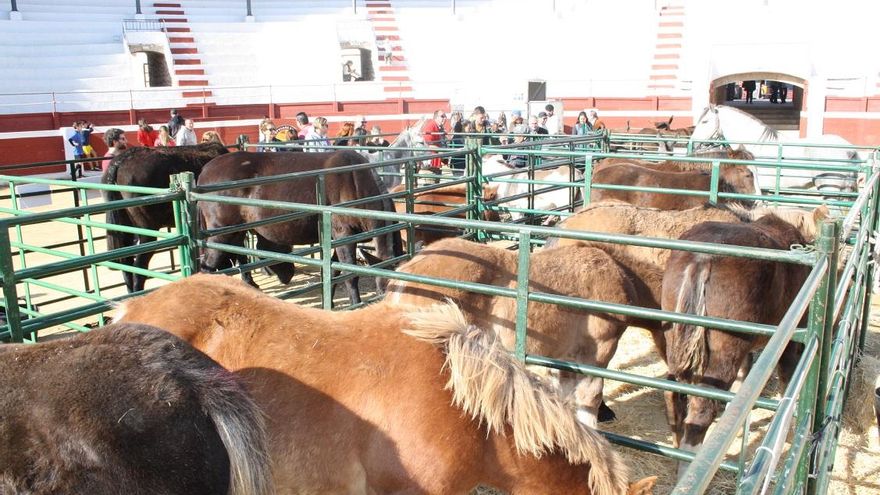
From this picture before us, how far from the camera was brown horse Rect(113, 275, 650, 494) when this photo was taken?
92.8 inches

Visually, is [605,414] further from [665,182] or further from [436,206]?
[436,206]

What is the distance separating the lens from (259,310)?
282 cm

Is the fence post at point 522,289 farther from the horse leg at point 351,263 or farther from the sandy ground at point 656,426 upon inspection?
the horse leg at point 351,263

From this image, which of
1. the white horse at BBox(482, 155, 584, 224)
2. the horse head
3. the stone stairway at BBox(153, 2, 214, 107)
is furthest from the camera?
the stone stairway at BBox(153, 2, 214, 107)

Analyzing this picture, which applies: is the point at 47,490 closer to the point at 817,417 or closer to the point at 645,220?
the point at 817,417

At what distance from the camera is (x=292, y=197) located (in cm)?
688

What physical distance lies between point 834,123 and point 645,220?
16.7 m

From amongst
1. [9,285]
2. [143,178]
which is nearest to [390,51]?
[143,178]

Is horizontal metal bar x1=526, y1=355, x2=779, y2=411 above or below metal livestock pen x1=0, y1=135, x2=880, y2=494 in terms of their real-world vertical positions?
below

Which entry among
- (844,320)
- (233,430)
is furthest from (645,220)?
(233,430)

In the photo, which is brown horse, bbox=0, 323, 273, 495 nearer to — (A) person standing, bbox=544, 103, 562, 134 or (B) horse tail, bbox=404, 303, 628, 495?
(B) horse tail, bbox=404, 303, 628, 495

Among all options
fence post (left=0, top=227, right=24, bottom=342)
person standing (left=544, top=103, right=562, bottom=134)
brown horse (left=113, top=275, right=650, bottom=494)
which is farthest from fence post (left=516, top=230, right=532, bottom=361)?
person standing (left=544, top=103, right=562, bottom=134)

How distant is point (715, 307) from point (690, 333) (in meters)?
0.24

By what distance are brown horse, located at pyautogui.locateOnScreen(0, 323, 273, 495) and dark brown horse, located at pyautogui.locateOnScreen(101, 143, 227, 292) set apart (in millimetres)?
5293
